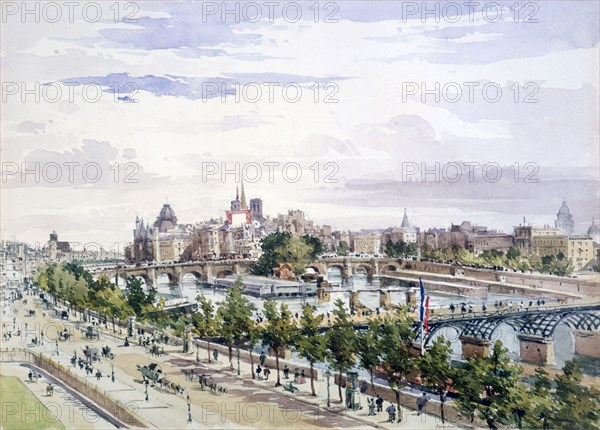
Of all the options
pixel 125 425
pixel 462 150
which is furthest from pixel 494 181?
pixel 125 425

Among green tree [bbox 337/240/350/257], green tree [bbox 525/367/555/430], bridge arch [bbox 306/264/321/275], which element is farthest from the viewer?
bridge arch [bbox 306/264/321/275]

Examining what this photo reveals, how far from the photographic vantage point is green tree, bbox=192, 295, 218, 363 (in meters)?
8.34

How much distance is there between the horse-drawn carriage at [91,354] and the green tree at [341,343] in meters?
2.59

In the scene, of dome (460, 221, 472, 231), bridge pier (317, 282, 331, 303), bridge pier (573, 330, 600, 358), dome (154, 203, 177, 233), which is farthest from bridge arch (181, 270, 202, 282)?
bridge pier (573, 330, 600, 358)

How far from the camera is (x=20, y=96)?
812 cm

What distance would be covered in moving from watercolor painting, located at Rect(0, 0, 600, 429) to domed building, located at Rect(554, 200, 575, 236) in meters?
0.02

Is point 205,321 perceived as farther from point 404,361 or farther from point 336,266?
point 404,361

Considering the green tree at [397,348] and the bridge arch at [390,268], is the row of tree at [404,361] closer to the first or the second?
the green tree at [397,348]

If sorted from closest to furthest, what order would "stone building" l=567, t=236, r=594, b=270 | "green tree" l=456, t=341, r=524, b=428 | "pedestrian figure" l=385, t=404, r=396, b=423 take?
"green tree" l=456, t=341, r=524, b=428 < "pedestrian figure" l=385, t=404, r=396, b=423 < "stone building" l=567, t=236, r=594, b=270

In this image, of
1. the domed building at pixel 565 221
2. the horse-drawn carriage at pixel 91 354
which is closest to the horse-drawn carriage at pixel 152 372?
the horse-drawn carriage at pixel 91 354

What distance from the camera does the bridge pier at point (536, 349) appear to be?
336 inches

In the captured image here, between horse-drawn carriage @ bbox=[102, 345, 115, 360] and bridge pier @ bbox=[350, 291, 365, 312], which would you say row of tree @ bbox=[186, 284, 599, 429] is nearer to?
bridge pier @ bbox=[350, 291, 365, 312]

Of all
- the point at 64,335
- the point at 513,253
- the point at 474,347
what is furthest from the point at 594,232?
the point at 64,335

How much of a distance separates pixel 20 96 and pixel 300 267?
3603 mm
